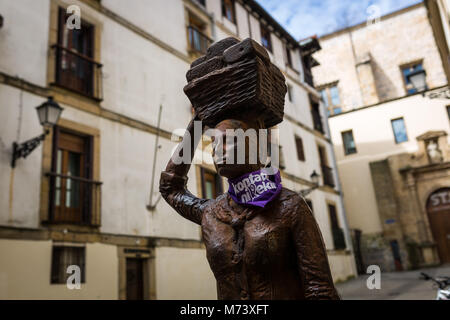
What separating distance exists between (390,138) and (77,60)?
18.5 meters

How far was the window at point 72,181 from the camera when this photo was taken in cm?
838

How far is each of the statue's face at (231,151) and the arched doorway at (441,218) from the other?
2229 centimetres

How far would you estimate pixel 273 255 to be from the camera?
4.73 feet

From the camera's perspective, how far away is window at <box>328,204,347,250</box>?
1877 centimetres

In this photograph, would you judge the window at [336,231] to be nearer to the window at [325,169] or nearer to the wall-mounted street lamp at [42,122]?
the window at [325,169]

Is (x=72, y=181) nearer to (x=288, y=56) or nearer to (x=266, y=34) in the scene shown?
(x=266, y=34)

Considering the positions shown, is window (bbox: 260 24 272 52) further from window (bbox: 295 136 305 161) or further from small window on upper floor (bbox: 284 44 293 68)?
window (bbox: 295 136 305 161)

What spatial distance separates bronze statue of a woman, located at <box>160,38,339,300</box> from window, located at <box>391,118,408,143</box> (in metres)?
23.3

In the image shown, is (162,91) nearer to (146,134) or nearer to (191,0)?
(146,134)

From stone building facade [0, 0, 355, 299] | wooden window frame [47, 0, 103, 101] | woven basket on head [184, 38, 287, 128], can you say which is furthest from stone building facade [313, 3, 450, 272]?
woven basket on head [184, 38, 287, 128]

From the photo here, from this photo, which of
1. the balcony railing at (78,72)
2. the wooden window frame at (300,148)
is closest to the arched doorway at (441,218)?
the wooden window frame at (300,148)
